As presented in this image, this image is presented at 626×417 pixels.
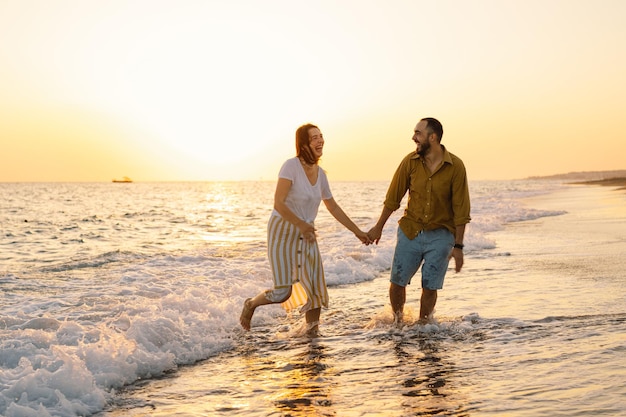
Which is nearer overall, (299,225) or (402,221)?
(299,225)

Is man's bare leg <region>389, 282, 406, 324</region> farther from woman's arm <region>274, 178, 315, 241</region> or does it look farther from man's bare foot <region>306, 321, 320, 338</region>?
woman's arm <region>274, 178, 315, 241</region>

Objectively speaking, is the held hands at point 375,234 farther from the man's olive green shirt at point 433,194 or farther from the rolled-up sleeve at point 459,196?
the rolled-up sleeve at point 459,196

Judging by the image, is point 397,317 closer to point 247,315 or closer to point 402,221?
point 402,221

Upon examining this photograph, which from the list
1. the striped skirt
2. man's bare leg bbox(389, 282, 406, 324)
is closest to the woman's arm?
the striped skirt

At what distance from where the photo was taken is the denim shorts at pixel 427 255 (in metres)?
6.27

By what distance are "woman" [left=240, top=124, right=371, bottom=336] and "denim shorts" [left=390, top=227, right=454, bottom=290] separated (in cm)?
87

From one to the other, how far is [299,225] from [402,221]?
1.18m

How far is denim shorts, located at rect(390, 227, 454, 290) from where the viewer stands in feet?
20.6

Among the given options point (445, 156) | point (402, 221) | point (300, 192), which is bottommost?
point (402, 221)

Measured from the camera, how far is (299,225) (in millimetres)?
5922

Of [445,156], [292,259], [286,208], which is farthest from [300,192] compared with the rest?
[445,156]

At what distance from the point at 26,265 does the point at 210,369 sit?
954 cm

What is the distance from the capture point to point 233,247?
1638 centimetres

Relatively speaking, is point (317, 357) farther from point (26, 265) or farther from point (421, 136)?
point (26, 265)
